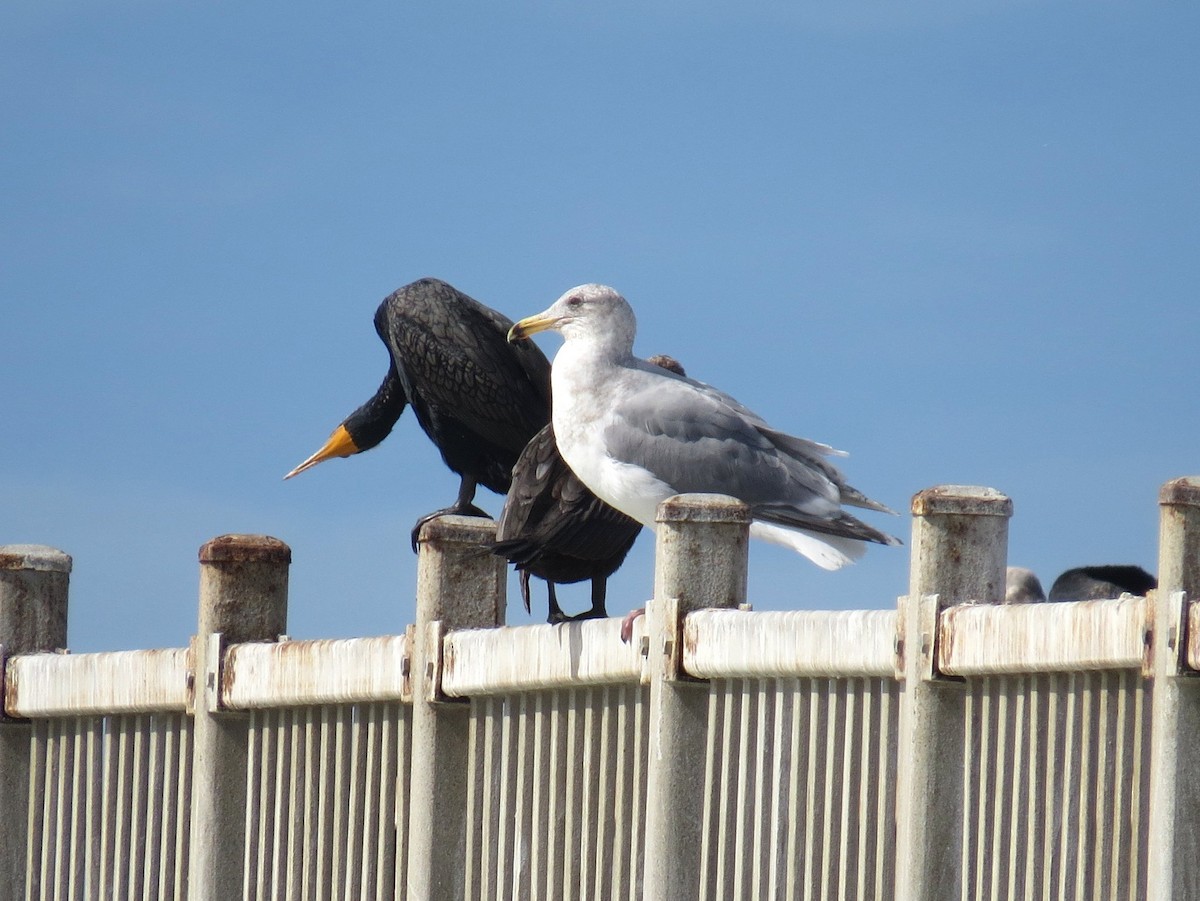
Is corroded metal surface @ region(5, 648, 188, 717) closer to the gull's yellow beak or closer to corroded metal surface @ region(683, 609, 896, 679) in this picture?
the gull's yellow beak

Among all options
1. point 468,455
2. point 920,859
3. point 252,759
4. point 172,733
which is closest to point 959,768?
point 920,859

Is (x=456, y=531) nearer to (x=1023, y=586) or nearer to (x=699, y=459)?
(x=699, y=459)

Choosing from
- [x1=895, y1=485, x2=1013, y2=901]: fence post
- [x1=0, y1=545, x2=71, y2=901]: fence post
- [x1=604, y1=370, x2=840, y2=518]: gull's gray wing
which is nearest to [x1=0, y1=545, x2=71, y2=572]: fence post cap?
[x1=0, y1=545, x2=71, y2=901]: fence post

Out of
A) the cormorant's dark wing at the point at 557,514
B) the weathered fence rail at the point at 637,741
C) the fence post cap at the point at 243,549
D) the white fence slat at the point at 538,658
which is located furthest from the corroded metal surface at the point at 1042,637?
the fence post cap at the point at 243,549

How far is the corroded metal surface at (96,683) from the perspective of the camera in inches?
287

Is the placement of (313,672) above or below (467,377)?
below

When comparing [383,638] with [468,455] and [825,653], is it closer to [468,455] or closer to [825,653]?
[825,653]

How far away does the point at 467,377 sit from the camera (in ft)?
28.3

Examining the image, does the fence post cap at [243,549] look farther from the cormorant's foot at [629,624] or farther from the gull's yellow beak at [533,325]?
the cormorant's foot at [629,624]

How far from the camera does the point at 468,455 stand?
9.01m

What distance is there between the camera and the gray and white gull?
6.43 meters

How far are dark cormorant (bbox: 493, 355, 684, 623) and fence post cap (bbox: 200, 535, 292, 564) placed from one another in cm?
83

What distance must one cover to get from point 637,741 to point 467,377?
3153mm

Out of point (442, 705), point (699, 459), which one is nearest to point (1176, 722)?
point (699, 459)
